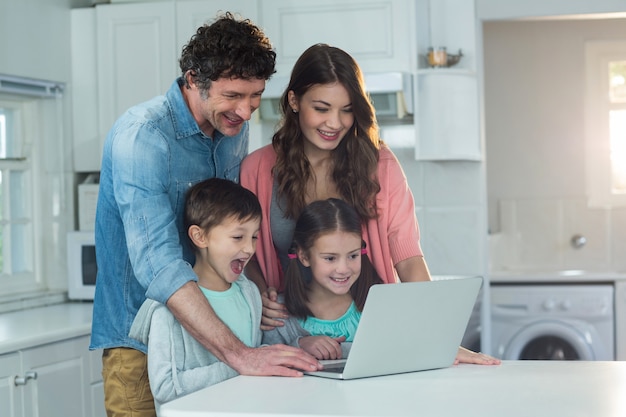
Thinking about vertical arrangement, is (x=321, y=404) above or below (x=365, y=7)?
below

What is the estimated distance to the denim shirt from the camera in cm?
204

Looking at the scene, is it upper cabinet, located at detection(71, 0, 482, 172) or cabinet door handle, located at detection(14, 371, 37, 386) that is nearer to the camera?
cabinet door handle, located at detection(14, 371, 37, 386)

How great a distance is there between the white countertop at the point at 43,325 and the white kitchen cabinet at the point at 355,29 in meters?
1.47

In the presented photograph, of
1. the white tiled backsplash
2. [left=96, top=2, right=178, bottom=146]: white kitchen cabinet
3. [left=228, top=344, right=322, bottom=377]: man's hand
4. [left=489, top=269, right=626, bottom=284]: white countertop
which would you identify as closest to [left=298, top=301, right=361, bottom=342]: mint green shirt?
[left=228, top=344, right=322, bottom=377]: man's hand

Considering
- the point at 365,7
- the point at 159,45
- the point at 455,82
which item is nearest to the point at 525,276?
the point at 455,82

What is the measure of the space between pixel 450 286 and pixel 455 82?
2748 millimetres

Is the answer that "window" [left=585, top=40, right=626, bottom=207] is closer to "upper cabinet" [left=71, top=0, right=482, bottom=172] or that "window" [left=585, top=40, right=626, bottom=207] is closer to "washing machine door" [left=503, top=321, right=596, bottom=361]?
"washing machine door" [left=503, top=321, right=596, bottom=361]

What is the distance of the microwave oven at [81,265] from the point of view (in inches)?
168

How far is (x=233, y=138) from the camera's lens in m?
2.35

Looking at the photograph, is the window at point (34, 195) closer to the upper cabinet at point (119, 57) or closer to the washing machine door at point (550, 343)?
the upper cabinet at point (119, 57)

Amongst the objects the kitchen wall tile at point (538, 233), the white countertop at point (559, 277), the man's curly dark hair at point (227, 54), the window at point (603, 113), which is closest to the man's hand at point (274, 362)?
the man's curly dark hair at point (227, 54)

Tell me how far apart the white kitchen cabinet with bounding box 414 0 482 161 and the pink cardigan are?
2.21m

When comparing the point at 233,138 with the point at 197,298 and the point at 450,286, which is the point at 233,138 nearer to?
the point at 197,298

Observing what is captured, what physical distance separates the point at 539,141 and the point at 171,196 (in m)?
4.16
